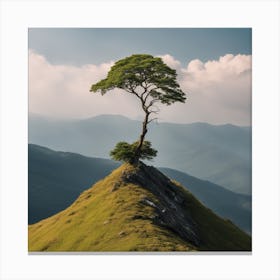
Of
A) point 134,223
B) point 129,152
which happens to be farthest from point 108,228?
point 129,152

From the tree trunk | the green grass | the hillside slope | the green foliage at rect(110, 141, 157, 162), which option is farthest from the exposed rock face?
the green foliage at rect(110, 141, 157, 162)

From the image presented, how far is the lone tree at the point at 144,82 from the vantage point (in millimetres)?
40031

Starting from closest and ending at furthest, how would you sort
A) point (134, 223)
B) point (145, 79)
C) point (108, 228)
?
1. point (134, 223)
2. point (108, 228)
3. point (145, 79)

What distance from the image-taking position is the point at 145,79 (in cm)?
4062

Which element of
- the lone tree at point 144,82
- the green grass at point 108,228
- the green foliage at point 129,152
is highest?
the lone tree at point 144,82

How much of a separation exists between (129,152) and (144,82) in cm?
653

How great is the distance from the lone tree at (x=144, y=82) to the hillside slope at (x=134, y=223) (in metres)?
3.55

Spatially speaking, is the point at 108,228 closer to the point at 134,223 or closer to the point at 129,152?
the point at 134,223

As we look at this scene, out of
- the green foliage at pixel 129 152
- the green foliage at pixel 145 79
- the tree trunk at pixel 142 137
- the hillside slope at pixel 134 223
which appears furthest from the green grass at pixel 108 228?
the green foliage at pixel 145 79

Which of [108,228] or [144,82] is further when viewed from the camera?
[144,82]

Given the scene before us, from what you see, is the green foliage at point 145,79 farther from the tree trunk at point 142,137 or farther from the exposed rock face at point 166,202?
the exposed rock face at point 166,202
